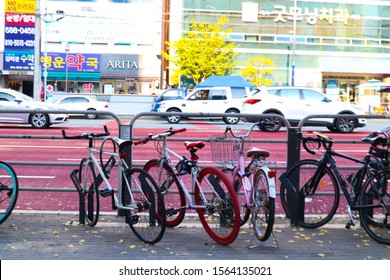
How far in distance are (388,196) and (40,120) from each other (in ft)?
55.9

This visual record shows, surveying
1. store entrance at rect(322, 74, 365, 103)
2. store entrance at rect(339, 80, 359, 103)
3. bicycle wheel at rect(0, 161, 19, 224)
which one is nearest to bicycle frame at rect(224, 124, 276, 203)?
bicycle wheel at rect(0, 161, 19, 224)

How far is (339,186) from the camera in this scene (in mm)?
6070

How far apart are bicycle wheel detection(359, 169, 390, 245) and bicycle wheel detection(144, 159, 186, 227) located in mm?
1925

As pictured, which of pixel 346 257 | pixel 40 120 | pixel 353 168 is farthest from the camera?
pixel 40 120

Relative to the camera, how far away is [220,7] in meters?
52.0

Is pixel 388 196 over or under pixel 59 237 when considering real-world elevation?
over

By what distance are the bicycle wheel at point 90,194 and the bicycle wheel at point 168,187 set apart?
64 centimetres

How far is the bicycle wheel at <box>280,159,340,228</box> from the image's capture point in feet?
20.1

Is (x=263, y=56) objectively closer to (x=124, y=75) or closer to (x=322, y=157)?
(x=124, y=75)

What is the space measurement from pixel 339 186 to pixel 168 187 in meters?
1.91

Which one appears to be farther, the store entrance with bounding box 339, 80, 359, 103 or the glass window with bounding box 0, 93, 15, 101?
the store entrance with bounding box 339, 80, 359, 103

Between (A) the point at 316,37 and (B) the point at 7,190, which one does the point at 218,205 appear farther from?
(A) the point at 316,37

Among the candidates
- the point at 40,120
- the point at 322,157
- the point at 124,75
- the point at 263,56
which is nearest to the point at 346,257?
the point at 322,157

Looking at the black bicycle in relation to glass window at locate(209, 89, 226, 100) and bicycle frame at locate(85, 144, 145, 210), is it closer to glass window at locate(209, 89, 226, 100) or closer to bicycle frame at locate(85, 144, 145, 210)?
bicycle frame at locate(85, 144, 145, 210)
